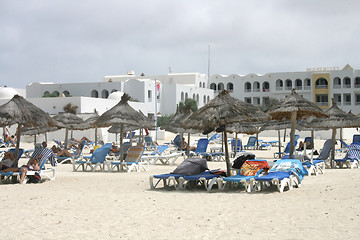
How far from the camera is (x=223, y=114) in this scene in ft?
35.8

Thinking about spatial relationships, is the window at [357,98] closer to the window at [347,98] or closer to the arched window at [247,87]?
the window at [347,98]

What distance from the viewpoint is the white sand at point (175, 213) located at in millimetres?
6355

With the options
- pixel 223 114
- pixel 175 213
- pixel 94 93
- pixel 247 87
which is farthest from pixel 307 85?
pixel 175 213

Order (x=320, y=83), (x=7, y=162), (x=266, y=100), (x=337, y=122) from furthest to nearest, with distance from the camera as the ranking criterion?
(x=266, y=100)
(x=320, y=83)
(x=337, y=122)
(x=7, y=162)

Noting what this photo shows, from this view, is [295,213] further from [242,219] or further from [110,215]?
[110,215]

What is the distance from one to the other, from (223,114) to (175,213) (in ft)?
12.1

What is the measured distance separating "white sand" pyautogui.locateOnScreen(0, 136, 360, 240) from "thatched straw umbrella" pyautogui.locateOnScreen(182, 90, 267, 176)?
5.42 feet

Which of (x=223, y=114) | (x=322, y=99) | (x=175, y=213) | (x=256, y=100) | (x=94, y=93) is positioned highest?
(x=94, y=93)

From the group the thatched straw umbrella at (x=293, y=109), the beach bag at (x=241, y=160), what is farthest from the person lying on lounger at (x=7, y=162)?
the thatched straw umbrella at (x=293, y=109)

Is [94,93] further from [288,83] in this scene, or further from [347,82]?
[347,82]

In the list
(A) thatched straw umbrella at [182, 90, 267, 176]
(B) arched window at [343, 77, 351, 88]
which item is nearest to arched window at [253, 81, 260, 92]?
(B) arched window at [343, 77, 351, 88]

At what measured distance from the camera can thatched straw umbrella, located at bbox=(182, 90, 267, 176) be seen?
35.7 ft

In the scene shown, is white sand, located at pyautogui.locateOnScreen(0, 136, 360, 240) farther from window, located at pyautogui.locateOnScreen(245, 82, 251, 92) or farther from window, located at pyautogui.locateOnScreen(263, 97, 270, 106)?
window, located at pyautogui.locateOnScreen(245, 82, 251, 92)

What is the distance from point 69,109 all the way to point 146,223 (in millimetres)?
36620
